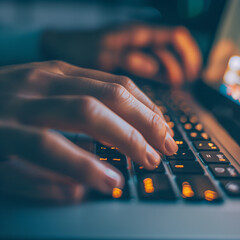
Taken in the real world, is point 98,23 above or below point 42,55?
above

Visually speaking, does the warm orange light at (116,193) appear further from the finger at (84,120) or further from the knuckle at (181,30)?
the knuckle at (181,30)

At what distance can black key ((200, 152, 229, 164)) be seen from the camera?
1.13 ft

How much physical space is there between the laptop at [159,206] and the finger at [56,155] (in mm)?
19

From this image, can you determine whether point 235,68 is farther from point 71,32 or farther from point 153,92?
point 71,32

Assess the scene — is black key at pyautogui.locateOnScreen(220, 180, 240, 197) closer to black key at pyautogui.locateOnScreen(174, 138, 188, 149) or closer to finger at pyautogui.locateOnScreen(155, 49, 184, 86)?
black key at pyautogui.locateOnScreen(174, 138, 188, 149)

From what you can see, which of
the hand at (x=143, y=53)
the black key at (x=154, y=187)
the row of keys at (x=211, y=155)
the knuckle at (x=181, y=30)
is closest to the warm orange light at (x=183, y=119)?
the row of keys at (x=211, y=155)

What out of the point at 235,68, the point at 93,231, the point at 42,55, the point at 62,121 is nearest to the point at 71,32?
the point at 42,55

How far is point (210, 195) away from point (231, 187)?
3cm

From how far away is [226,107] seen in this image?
1.74 feet

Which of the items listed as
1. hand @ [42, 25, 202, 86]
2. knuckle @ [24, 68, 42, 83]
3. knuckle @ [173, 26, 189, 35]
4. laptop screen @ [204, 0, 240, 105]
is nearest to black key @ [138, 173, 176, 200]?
knuckle @ [24, 68, 42, 83]

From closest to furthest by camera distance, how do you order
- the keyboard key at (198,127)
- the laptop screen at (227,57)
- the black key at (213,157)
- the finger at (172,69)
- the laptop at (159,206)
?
the laptop at (159,206) → the black key at (213,157) → the keyboard key at (198,127) → the laptop screen at (227,57) → the finger at (172,69)

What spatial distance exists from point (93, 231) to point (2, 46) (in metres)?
1.12

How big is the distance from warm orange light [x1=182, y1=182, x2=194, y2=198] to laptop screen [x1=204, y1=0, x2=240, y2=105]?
31cm

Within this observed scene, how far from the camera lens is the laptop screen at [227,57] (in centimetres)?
57
